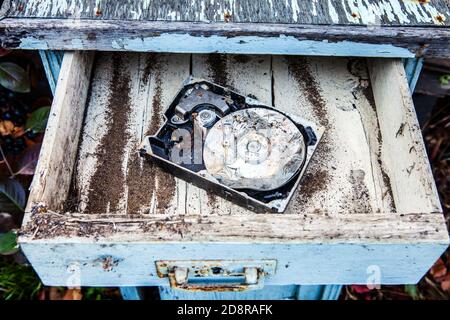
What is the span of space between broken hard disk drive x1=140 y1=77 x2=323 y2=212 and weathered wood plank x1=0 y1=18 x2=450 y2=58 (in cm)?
14

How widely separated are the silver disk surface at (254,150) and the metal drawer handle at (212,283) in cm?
18

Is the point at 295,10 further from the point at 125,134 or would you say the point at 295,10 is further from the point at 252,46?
the point at 125,134

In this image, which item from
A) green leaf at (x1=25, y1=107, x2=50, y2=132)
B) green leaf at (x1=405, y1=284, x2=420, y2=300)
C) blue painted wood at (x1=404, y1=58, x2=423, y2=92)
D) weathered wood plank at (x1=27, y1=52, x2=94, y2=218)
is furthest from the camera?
green leaf at (x1=405, y1=284, x2=420, y2=300)

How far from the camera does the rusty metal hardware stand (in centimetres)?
100

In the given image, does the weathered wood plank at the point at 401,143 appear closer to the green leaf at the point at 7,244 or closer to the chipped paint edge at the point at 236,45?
the chipped paint edge at the point at 236,45

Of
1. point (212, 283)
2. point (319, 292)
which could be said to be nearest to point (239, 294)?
point (319, 292)

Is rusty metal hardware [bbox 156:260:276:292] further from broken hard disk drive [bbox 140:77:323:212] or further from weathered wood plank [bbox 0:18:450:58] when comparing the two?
weathered wood plank [bbox 0:18:450:58]

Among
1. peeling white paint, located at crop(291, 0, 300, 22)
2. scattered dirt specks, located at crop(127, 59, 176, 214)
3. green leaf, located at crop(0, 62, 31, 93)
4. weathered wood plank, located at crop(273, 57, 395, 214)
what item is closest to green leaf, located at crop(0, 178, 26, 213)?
green leaf, located at crop(0, 62, 31, 93)

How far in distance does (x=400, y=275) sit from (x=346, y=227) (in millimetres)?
177

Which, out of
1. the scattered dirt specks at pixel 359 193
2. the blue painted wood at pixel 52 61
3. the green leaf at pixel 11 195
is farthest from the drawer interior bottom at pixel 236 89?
the green leaf at pixel 11 195

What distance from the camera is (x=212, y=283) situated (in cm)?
110

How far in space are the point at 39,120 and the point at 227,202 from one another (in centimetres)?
67

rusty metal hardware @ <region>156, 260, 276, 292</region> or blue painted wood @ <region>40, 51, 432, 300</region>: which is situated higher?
Result: blue painted wood @ <region>40, 51, 432, 300</region>

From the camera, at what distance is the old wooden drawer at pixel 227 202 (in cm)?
94
